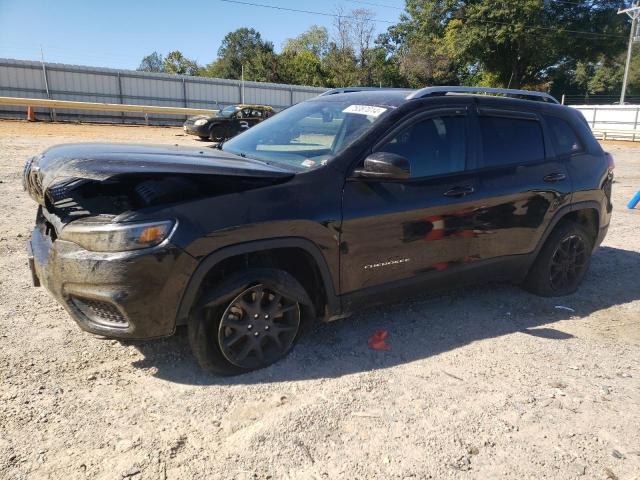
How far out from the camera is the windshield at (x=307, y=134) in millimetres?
3408

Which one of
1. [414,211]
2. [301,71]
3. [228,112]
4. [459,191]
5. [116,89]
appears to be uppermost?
[301,71]

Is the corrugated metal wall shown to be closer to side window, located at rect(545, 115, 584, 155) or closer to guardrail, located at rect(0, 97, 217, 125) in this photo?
guardrail, located at rect(0, 97, 217, 125)

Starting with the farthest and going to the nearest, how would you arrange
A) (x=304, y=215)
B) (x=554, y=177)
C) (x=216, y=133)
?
1. (x=216, y=133)
2. (x=554, y=177)
3. (x=304, y=215)

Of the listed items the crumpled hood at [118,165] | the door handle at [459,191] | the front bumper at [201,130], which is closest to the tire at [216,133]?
the front bumper at [201,130]

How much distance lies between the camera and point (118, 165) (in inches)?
104

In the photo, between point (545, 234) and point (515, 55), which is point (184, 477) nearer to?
point (545, 234)

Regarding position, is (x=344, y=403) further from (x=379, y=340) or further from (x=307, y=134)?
(x=307, y=134)

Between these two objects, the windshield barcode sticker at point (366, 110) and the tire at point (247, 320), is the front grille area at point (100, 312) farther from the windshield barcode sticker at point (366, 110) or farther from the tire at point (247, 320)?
the windshield barcode sticker at point (366, 110)

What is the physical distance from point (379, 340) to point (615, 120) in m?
35.1

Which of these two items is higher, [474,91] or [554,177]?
[474,91]

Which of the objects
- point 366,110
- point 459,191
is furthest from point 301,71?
point 459,191

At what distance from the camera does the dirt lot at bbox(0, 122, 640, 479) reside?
7.91 ft

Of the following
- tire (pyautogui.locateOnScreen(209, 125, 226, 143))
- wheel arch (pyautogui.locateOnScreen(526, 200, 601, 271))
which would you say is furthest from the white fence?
wheel arch (pyautogui.locateOnScreen(526, 200, 601, 271))

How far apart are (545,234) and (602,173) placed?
1.00 metres
